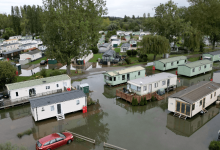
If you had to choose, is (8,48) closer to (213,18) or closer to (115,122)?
(115,122)

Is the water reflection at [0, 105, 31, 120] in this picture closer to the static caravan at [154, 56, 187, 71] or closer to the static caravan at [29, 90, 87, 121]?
the static caravan at [29, 90, 87, 121]

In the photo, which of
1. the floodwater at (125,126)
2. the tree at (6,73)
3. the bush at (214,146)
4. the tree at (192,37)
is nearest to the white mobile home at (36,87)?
the floodwater at (125,126)

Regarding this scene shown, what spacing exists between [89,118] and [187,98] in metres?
12.1

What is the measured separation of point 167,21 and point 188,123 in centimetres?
4058

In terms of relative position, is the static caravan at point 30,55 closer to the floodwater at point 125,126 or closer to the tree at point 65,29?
the tree at point 65,29

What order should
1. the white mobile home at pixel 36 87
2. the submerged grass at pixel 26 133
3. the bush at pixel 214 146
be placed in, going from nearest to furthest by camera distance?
the bush at pixel 214 146, the submerged grass at pixel 26 133, the white mobile home at pixel 36 87

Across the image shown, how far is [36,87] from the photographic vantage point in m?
29.3

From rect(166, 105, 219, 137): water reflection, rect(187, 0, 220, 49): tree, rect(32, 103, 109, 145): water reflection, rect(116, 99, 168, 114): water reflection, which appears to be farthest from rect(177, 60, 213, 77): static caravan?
rect(187, 0, 220, 49): tree

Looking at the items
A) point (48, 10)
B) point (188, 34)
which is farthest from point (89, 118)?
point (188, 34)

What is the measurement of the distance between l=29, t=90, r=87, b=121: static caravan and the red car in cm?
515

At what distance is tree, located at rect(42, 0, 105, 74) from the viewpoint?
121 feet

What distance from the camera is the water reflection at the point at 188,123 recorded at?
21.0 metres

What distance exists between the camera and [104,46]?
72000 mm

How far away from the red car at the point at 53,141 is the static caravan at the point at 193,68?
2901 cm
